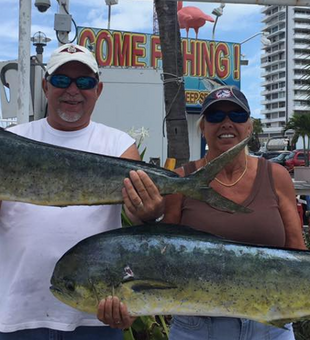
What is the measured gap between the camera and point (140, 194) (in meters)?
1.90

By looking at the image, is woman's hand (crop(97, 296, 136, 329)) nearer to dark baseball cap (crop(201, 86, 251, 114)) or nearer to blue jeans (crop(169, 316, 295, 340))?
blue jeans (crop(169, 316, 295, 340))

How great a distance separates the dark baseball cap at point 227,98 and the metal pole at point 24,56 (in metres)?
2.26

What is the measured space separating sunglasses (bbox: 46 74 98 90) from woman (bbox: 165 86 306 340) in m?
0.57

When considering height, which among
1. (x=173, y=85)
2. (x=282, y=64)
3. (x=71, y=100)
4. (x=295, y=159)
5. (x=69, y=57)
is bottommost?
(x=295, y=159)

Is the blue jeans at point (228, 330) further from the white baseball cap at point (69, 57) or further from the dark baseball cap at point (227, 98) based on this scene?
the white baseball cap at point (69, 57)

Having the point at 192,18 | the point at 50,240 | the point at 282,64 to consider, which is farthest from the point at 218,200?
the point at 282,64

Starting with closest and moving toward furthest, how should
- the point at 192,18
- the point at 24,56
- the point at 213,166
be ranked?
1. the point at 213,166
2. the point at 24,56
3. the point at 192,18

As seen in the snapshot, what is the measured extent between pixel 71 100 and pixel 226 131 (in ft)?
2.42

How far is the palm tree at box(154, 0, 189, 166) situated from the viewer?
5336 mm

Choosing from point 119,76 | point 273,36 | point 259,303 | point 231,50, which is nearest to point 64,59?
point 259,303

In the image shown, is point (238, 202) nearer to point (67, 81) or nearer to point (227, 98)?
point (227, 98)

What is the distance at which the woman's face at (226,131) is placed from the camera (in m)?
2.21

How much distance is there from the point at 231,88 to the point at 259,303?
1.00 metres

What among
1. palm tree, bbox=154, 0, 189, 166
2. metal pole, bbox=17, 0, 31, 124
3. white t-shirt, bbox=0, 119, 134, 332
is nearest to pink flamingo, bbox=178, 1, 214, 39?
palm tree, bbox=154, 0, 189, 166
